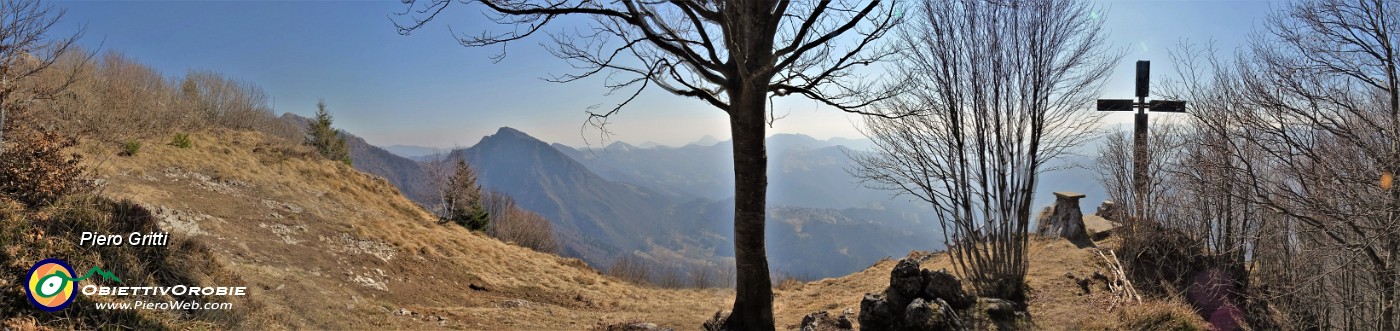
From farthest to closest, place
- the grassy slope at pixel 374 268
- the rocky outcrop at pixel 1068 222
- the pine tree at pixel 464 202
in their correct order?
the pine tree at pixel 464 202
the rocky outcrop at pixel 1068 222
the grassy slope at pixel 374 268

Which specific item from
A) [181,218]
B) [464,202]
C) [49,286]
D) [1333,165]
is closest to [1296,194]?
[1333,165]

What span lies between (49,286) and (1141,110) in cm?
1492

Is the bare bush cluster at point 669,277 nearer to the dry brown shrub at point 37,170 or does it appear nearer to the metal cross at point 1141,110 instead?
the metal cross at point 1141,110

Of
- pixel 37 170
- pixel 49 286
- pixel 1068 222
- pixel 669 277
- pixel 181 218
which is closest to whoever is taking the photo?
pixel 49 286

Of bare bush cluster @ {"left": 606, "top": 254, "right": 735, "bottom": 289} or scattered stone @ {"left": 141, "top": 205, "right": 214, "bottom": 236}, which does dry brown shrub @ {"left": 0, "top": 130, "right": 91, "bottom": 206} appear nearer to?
scattered stone @ {"left": 141, "top": 205, "right": 214, "bottom": 236}

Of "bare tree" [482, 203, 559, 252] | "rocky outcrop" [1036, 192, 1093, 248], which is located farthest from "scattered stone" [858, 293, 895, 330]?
"bare tree" [482, 203, 559, 252]

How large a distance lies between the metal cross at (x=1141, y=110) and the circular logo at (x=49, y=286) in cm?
1367

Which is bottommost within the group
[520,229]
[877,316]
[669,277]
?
[669,277]

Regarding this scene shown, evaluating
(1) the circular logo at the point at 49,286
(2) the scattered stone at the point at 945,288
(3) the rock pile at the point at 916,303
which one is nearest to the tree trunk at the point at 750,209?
(3) the rock pile at the point at 916,303

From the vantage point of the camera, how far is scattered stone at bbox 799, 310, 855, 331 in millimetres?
5965

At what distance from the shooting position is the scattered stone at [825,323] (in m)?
5.96

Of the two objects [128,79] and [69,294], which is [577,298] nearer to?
[69,294]

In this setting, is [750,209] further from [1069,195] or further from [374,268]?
[1069,195]

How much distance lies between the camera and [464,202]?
3162 cm
